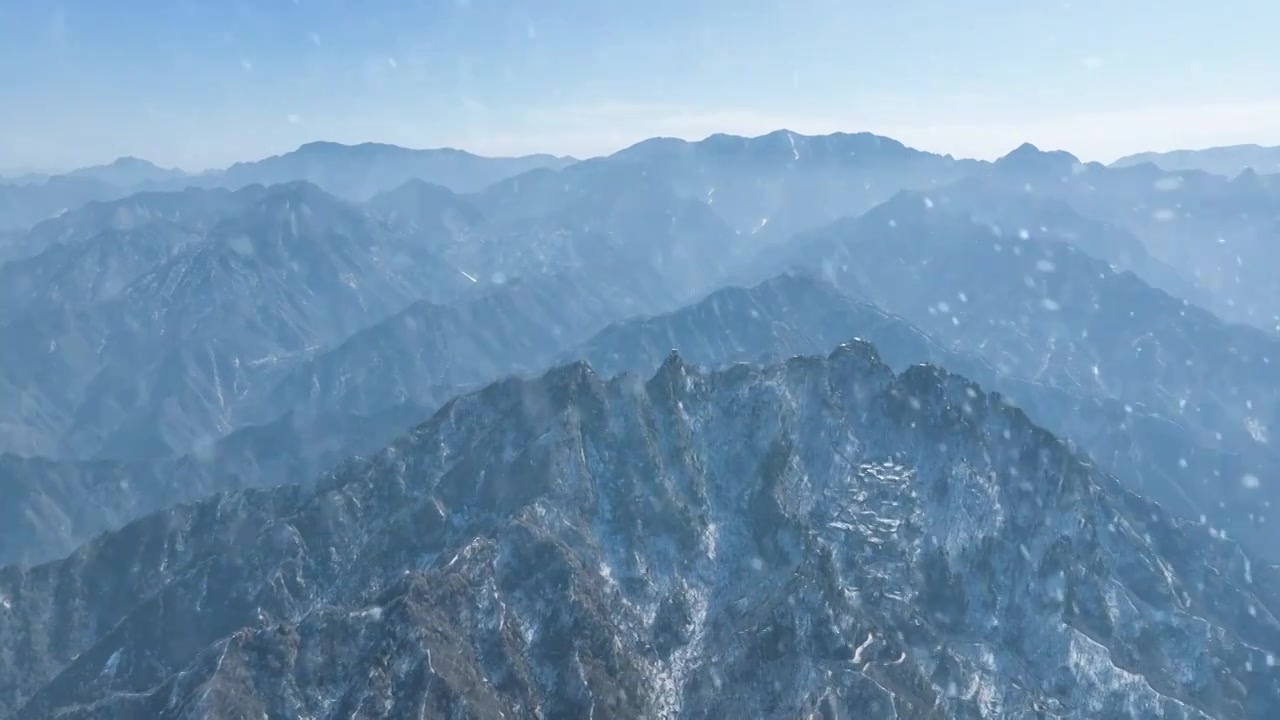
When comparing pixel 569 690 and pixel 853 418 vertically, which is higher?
pixel 853 418

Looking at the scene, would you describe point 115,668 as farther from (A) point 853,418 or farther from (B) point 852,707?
(A) point 853,418

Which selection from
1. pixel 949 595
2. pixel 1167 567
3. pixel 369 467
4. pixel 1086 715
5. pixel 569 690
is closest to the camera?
pixel 569 690

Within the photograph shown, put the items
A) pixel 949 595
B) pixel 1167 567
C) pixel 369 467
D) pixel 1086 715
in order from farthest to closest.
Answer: pixel 1167 567 < pixel 369 467 < pixel 949 595 < pixel 1086 715

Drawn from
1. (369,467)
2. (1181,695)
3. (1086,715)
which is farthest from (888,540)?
(369,467)

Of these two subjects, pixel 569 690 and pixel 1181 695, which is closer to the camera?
pixel 569 690

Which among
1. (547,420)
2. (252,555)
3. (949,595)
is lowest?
(949,595)

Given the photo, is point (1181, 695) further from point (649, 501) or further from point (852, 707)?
point (649, 501)
